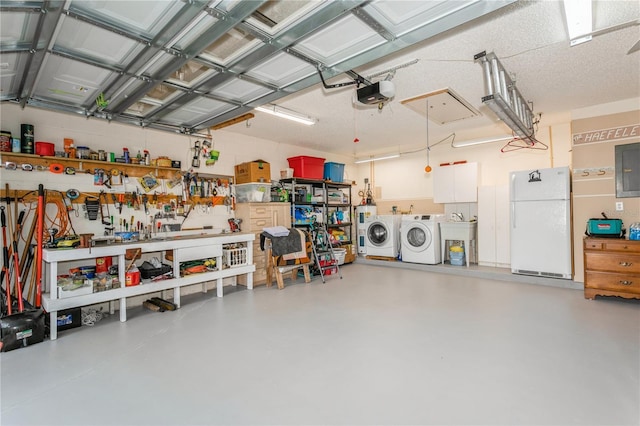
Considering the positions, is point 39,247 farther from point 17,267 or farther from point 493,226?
point 493,226

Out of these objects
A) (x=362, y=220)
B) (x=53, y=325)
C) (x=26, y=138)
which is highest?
(x=26, y=138)

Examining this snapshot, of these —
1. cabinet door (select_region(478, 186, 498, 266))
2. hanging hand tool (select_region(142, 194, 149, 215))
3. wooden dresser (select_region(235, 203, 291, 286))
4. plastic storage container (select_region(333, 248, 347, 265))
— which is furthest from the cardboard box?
cabinet door (select_region(478, 186, 498, 266))

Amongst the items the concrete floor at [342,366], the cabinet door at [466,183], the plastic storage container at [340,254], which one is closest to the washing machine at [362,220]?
the plastic storage container at [340,254]

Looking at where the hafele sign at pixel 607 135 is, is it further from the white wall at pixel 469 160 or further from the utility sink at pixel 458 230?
the utility sink at pixel 458 230

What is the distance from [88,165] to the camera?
3.93m

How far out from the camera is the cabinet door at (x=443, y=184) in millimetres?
6531

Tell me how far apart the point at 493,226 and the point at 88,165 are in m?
6.81

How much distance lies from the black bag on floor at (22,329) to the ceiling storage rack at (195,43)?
224 centimetres

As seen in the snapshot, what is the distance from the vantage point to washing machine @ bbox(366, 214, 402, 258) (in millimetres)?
6918

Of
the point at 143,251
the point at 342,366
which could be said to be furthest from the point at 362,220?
the point at 342,366

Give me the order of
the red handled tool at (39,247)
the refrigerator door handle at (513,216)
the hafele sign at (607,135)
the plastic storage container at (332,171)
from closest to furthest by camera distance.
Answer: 1. the red handled tool at (39,247)
2. the hafele sign at (607,135)
3. the refrigerator door handle at (513,216)
4. the plastic storage container at (332,171)

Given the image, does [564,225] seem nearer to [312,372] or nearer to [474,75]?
[474,75]

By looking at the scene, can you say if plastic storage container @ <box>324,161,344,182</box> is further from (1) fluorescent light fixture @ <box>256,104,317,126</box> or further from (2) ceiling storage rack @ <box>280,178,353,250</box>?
(1) fluorescent light fixture @ <box>256,104,317,126</box>

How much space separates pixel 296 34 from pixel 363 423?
2.68 m
